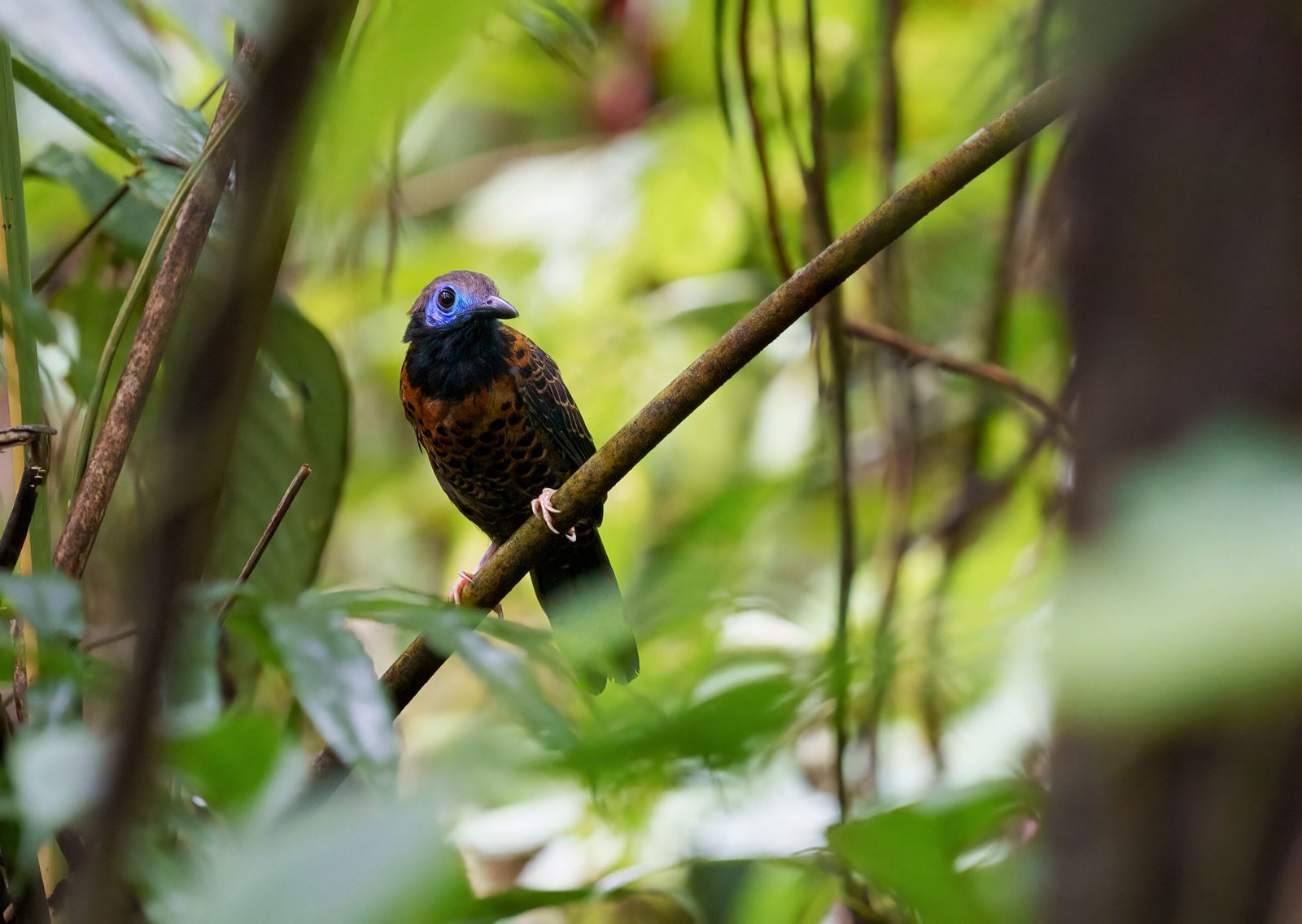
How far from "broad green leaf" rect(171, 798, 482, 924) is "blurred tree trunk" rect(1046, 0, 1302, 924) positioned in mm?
293

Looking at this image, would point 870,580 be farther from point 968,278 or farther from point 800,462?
point 968,278

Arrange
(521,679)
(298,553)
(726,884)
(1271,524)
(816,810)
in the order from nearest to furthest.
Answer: (1271,524)
(521,679)
(816,810)
(298,553)
(726,884)

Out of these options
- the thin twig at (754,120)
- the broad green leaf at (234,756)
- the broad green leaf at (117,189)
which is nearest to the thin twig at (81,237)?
the broad green leaf at (117,189)

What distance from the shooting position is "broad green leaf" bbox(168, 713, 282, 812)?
689mm

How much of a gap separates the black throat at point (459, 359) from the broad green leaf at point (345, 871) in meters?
2.83

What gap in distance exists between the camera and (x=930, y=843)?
79 centimetres

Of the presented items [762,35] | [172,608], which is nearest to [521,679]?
[172,608]

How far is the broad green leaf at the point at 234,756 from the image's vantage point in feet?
2.26

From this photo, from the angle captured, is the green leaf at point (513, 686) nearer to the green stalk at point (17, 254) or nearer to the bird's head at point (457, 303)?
the green stalk at point (17, 254)

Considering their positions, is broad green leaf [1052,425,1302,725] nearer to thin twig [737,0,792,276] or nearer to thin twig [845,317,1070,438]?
thin twig [737,0,792,276]

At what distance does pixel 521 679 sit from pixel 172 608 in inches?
16.2

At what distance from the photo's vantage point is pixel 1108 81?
1.91 ft

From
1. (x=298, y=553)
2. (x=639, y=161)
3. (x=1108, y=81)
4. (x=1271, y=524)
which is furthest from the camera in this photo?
(x=639, y=161)

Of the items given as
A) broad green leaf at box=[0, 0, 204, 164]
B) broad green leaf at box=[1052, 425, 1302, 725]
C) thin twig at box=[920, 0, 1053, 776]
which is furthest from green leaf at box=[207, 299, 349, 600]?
broad green leaf at box=[1052, 425, 1302, 725]
